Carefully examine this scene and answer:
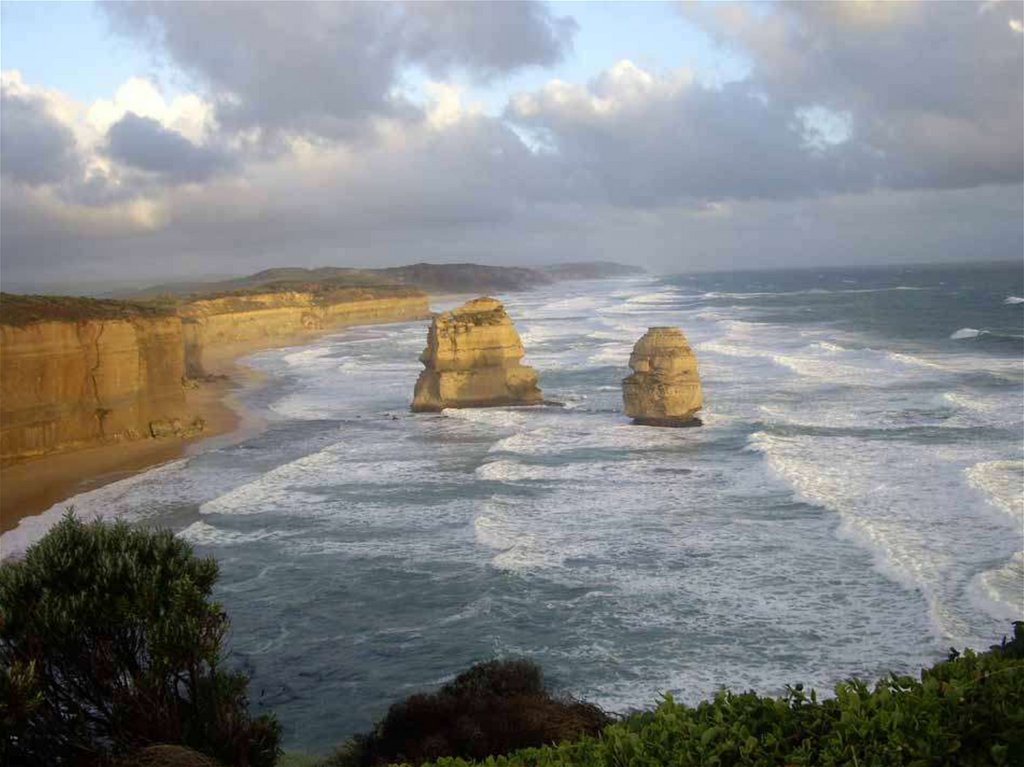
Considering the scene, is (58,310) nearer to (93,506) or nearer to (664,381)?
(93,506)

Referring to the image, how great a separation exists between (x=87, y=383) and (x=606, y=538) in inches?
782

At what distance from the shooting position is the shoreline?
25.8 metres

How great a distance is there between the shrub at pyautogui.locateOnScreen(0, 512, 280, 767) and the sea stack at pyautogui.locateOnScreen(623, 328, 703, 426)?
24.6 meters

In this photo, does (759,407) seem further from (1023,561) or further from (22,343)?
(22,343)

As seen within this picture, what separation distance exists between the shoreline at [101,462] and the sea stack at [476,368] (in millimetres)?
6933

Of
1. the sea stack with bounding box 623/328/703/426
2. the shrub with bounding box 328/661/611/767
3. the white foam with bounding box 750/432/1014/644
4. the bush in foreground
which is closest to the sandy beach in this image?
the shrub with bounding box 328/661/611/767

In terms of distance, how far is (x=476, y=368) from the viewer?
1547 inches

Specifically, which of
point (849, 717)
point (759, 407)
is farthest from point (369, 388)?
point (849, 717)

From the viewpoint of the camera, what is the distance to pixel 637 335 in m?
71.5

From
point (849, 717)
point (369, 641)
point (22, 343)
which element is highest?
point (22, 343)

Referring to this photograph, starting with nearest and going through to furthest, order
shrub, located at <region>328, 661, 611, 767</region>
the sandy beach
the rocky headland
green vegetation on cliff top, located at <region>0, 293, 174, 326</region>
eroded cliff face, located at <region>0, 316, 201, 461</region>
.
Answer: shrub, located at <region>328, 661, 611, 767</region> < the sandy beach < the rocky headland < eroded cliff face, located at <region>0, 316, 201, 461</region> < green vegetation on cliff top, located at <region>0, 293, 174, 326</region>

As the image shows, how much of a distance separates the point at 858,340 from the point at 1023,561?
1878 inches

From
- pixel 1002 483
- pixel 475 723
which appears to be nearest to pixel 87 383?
pixel 475 723

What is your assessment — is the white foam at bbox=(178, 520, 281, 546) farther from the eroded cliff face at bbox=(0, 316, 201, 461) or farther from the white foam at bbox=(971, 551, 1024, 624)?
the white foam at bbox=(971, 551, 1024, 624)
